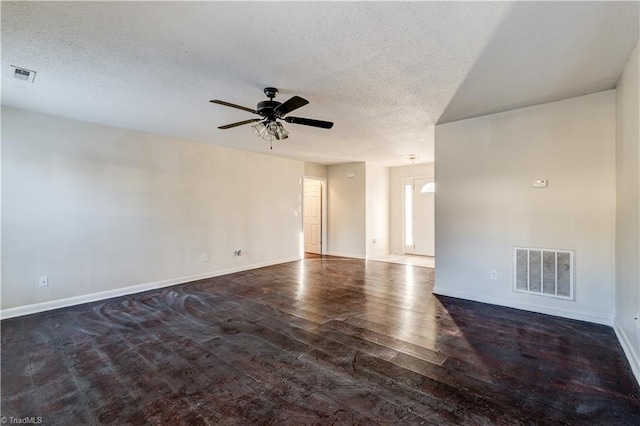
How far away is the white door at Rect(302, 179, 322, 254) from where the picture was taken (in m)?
7.91

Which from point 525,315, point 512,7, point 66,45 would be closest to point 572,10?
point 512,7

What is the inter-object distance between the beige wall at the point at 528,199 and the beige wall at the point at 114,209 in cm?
378

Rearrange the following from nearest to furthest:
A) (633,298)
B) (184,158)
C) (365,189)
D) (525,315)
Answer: (633,298) → (525,315) → (184,158) → (365,189)

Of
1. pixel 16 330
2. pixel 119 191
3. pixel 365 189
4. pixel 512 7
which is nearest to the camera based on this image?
pixel 512 7

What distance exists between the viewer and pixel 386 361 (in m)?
2.32

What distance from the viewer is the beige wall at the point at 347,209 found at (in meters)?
7.17

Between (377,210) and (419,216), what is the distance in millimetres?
1145

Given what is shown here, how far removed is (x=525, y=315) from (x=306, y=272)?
3.52 metres

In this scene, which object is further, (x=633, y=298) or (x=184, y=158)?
(x=184, y=158)

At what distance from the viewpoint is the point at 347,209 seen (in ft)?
24.4

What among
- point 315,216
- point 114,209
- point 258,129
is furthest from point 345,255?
point 114,209

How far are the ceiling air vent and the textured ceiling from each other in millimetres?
54

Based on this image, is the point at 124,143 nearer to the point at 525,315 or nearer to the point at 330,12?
the point at 330,12

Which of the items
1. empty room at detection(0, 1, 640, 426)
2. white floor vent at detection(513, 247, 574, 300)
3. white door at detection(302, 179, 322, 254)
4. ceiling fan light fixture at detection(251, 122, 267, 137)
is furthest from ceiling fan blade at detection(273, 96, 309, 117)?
white door at detection(302, 179, 322, 254)
